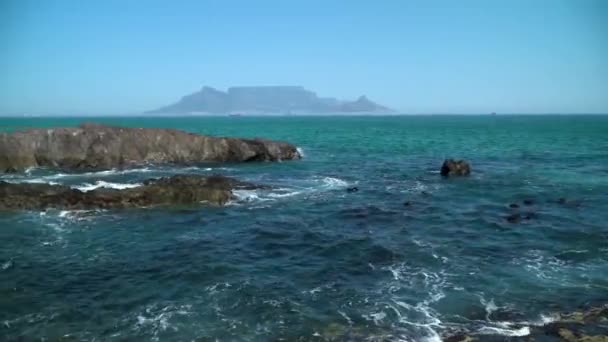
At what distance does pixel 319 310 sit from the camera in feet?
61.2

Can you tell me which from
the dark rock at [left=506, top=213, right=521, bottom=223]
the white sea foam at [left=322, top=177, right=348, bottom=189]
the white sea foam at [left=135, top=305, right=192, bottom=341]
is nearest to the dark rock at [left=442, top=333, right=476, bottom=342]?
the white sea foam at [left=135, top=305, right=192, bottom=341]

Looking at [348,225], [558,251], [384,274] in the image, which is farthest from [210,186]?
[558,251]

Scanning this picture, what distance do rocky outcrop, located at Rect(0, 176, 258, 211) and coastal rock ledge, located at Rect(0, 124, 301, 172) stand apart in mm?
19708

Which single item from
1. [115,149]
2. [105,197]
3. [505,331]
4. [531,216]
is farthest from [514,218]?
[115,149]

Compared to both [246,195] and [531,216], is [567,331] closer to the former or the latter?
[531,216]

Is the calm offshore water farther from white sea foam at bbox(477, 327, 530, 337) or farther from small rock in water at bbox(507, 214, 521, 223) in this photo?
small rock in water at bbox(507, 214, 521, 223)

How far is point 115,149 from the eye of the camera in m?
58.5

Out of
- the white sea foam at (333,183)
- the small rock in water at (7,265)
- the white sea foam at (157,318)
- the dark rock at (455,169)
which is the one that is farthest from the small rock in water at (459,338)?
the dark rock at (455,169)

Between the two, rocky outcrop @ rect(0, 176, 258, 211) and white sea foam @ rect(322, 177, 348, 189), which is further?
white sea foam @ rect(322, 177, 348, 189)

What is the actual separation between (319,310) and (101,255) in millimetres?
12163

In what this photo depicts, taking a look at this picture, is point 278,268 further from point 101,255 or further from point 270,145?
point 270,145

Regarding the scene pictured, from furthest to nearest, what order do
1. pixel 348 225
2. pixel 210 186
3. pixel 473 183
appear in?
pixel 473 183, pixel 210 186, pixel 348 225

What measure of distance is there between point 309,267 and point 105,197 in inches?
736

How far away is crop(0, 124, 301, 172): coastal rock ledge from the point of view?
55500 mm
